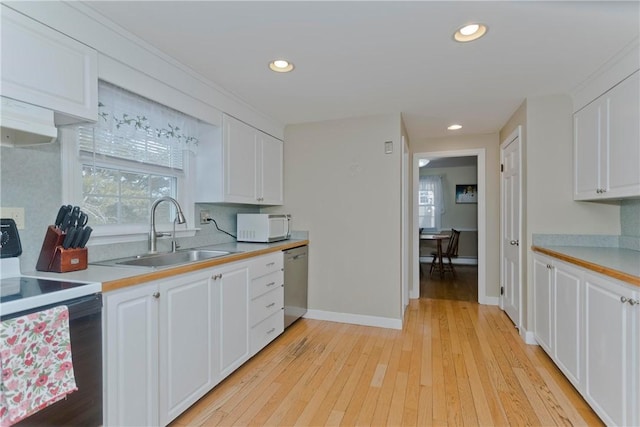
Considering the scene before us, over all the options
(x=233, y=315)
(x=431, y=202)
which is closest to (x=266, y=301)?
(x=233, y=315)

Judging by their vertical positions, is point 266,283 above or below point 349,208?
below

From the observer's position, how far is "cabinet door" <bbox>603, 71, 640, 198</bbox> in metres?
1.88

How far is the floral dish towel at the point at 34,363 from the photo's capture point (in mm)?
1005

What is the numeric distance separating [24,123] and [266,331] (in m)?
2.09

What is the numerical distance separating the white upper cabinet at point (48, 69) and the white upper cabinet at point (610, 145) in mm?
3067

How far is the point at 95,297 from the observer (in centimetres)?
128

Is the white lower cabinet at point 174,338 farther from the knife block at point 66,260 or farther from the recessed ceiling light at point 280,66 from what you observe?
the recessed ceiling light at point 280,66

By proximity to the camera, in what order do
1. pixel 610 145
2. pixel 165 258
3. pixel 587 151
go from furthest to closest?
pixel 587 151, pixel 165 258, pixel 610 145

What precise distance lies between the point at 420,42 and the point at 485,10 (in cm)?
37

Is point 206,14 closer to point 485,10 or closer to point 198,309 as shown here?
point 485,10

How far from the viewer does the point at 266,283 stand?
264cm

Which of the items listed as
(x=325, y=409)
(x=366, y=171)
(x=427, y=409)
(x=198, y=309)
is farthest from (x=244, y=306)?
(x=366, y=171)

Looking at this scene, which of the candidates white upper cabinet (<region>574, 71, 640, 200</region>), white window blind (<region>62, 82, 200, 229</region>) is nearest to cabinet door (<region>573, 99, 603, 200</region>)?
white upper cabinet (<region>574, 71, 640, 200</region>)

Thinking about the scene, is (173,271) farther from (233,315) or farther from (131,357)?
(233,315)
